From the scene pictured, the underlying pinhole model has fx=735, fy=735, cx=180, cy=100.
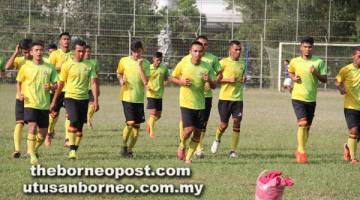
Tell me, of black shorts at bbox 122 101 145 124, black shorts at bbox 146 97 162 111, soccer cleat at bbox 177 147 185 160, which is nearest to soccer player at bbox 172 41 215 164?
soccer cleat at bbox 177 147 185 160

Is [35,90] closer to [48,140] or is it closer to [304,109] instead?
[48,140]

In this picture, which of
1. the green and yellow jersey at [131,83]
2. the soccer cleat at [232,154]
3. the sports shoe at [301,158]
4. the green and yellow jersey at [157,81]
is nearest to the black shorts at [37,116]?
the green and yellow jersey at [131,83]

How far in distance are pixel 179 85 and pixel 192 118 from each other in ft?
2.17

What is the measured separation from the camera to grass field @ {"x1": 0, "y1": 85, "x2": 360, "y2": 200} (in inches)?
382

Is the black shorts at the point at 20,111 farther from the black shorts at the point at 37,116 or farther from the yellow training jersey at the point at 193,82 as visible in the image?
the yellow training jersey at the point at 193,82

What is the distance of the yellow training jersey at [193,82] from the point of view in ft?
39.7

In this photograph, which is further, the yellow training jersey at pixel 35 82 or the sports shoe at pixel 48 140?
the sports shoe at pixel 48 140

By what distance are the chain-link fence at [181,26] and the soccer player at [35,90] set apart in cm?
2741

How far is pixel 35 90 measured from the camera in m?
12.0

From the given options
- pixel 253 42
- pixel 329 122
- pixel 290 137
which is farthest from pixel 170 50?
pixel 290 137

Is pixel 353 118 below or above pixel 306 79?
below

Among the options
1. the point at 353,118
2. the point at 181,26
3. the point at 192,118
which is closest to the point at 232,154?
the point at 192,118

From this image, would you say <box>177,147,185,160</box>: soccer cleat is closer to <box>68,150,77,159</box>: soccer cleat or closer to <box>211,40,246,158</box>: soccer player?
<box>211,40,246,158</box>: soccer player

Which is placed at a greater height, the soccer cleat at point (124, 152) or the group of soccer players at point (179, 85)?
the group of soccer players at point (179, 85)
